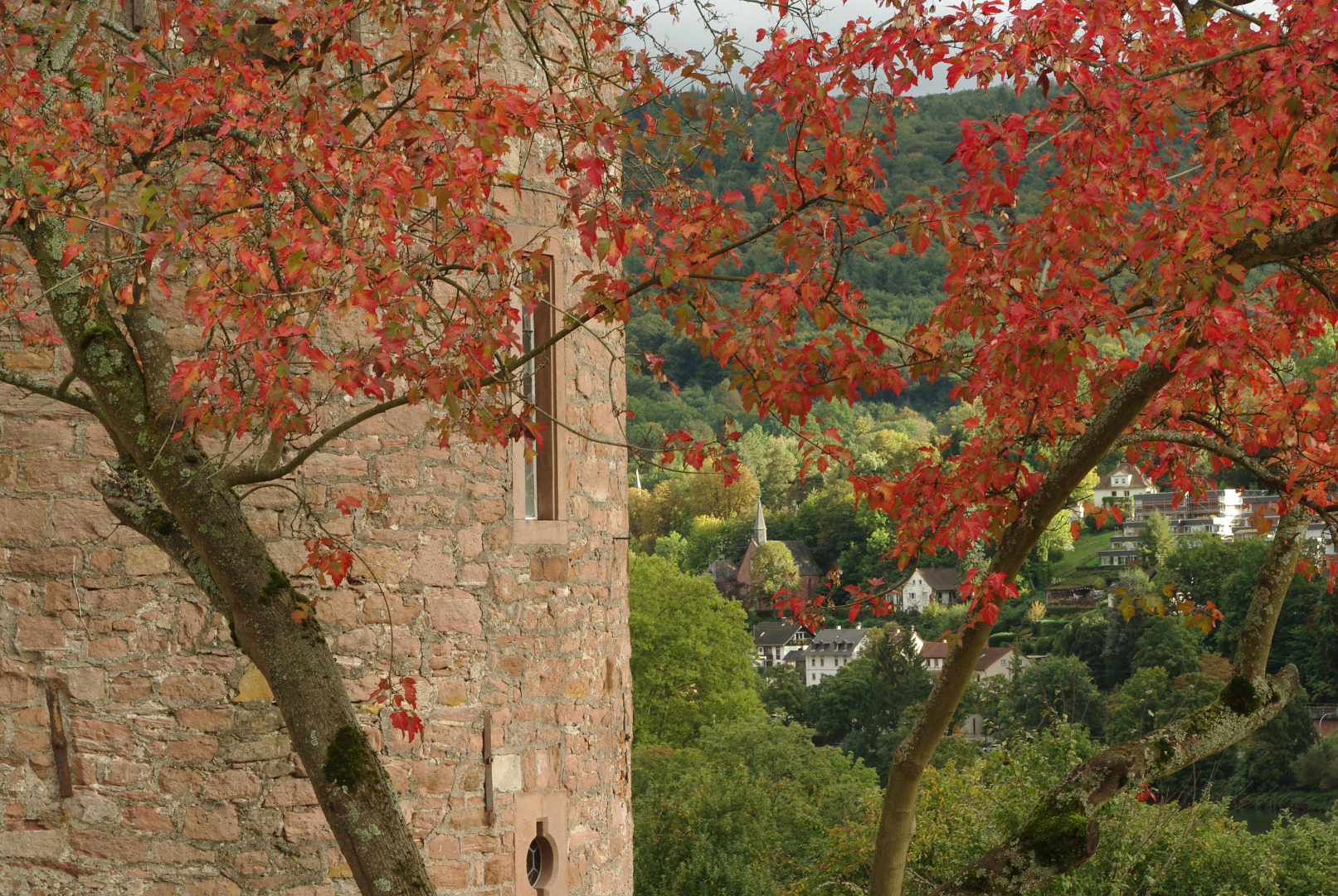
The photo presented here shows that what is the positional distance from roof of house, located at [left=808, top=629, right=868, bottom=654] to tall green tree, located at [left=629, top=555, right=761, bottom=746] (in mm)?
39529

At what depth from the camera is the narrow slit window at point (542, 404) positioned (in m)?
5.75

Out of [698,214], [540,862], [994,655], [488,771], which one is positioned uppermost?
[698,214]

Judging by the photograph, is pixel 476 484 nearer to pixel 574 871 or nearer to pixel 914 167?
pixel 574 871

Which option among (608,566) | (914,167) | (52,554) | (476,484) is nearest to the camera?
(52,554)

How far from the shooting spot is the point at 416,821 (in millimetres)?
5102

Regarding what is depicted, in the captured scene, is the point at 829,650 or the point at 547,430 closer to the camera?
the point at 547,430

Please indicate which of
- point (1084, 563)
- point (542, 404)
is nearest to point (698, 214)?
point (542, 404)

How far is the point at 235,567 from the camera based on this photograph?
12.2ft

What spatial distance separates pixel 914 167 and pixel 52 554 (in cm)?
8588

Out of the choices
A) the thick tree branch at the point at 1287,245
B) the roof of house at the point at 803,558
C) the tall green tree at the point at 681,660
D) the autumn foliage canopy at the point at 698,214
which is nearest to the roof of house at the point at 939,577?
the roof of house at the point at 803,558

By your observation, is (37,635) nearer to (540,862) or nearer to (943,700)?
(540,862)

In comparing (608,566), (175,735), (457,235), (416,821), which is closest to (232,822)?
(175,735)

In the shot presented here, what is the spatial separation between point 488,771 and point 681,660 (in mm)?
25007

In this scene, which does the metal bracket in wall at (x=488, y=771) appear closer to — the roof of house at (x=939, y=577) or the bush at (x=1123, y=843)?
the bush at (x=1123, y=843)
